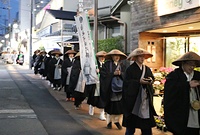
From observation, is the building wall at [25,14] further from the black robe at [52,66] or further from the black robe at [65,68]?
the black robe at [65,68]

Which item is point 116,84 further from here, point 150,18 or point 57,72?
point 57,72

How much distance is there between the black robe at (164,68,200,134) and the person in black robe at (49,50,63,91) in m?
11.6

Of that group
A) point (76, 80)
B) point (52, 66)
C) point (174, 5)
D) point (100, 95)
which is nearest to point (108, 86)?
point (100, 95)

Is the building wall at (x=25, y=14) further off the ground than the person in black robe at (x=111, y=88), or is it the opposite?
the building wall at (x=25, y=14)

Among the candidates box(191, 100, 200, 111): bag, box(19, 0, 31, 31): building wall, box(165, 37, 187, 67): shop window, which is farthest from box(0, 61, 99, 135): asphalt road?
box(19, 0, 31, 31): building wall

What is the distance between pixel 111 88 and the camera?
8602mm

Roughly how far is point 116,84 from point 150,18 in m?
4.27

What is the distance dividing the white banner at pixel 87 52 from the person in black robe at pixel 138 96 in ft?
10.2

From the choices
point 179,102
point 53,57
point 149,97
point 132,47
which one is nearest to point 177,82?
point 179,102

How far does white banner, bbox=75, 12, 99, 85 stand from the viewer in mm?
9555

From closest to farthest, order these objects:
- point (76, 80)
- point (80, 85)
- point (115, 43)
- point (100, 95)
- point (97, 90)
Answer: point (100, 95) → point (97, 90) → point (80, 85) → point (76, 80) → point (115, 43)

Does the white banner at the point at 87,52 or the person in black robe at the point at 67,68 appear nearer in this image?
the white banner at the point at 87,52

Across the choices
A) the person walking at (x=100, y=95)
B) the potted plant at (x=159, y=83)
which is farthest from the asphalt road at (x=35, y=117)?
the potted plant at (x=159, y=83)

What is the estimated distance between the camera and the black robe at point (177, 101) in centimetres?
510
